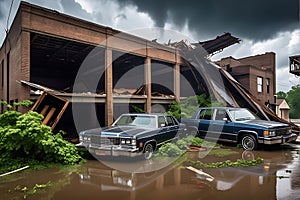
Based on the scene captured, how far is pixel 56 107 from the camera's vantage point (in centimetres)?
1004

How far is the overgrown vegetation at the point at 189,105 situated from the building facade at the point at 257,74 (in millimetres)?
7114

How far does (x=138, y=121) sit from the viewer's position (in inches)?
360

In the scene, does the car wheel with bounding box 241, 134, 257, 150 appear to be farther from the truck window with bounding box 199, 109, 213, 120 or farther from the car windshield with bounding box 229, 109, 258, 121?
the truck window with bounding box 199, 109, 213, 120

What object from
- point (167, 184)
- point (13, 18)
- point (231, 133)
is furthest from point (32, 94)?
point (231, 133)

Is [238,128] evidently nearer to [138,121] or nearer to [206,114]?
[206,114]

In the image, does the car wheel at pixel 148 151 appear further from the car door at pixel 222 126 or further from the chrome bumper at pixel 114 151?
the car door at pixel 222 126

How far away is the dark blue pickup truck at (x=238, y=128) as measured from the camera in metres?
9.50

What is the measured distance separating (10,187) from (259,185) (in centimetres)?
578

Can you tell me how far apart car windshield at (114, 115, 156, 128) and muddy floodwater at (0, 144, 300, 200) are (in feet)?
5.56

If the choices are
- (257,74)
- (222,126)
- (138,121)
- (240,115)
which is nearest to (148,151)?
(138,121)

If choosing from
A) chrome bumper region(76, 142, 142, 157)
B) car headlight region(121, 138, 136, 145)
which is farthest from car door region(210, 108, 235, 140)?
car headlight region(121, 138, 136, 145)

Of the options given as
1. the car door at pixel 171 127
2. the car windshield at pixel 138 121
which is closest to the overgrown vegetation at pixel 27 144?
the car windshield at pixel 138 121

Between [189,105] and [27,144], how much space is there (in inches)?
455

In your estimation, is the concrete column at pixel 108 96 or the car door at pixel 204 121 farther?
the concrete column at pixel 108 96
